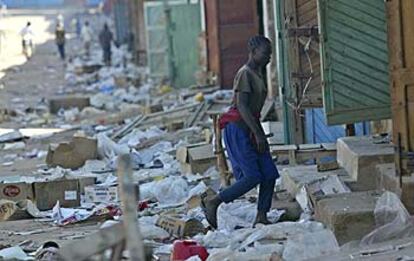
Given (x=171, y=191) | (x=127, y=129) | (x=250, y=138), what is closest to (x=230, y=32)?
(x=127, y=129)

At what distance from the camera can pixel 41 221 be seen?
10602mm

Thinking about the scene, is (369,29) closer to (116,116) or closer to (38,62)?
(116,116)

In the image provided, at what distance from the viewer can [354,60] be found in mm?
10484

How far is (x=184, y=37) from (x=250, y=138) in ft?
54.6

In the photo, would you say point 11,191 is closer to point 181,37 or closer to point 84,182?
point 84,182

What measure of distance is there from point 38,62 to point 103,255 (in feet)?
121

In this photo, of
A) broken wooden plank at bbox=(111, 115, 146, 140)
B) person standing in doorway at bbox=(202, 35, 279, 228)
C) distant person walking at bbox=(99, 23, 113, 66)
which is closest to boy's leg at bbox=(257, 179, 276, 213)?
person standing in doorway at bbox=(202, 35, 279, 228)

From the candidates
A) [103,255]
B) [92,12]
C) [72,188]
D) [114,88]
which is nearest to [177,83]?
[114,88]

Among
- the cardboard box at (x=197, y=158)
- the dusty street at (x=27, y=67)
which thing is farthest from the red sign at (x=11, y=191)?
the dusty street at (x=27, y=67)

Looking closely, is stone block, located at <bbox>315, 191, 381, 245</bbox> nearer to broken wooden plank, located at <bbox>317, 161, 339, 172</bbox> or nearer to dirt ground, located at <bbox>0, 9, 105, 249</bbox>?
broken wooden plank, located at <bbox>317, 161, 339, 172</bbox>

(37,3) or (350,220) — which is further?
(37,3)

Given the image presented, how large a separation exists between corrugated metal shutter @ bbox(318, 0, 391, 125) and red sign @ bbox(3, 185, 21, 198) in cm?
317

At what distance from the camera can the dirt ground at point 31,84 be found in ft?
32.4

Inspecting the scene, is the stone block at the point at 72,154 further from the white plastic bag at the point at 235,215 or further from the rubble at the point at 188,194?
the white plastic bag at the point at 235,215
